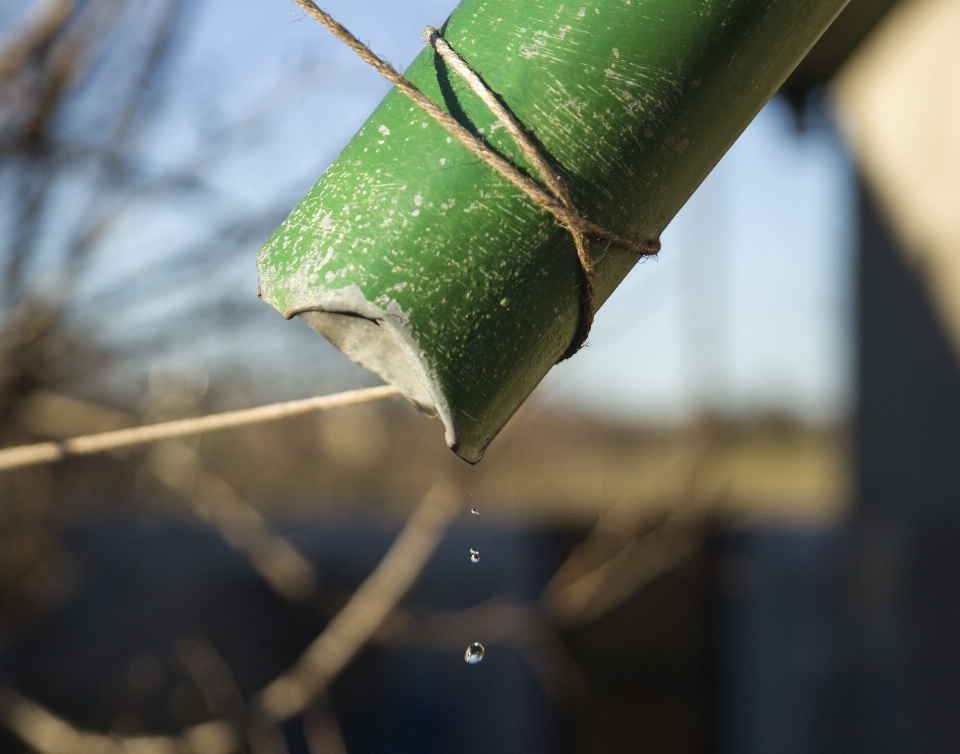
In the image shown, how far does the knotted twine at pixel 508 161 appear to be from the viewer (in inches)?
20.3

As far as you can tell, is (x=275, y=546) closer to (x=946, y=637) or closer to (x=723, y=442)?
(x=723, y=442)

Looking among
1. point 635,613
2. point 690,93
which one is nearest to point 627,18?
point 690,93

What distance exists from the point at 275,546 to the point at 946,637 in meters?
2.34

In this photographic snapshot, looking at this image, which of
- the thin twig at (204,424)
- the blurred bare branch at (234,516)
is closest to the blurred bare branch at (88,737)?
the blurred bare branch at (234,516)

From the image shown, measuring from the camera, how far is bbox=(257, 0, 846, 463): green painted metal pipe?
0.53m

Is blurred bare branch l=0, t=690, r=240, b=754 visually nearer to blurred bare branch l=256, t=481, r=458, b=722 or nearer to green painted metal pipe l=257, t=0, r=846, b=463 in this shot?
blurred bare branch l=256, t=481, r=458, b=722

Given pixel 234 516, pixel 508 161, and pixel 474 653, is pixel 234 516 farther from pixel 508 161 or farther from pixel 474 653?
pixel 508 161

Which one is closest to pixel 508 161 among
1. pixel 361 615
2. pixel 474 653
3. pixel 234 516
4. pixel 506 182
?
pixel 506 182

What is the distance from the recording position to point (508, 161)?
1.73 ft

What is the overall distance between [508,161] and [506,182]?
13mm

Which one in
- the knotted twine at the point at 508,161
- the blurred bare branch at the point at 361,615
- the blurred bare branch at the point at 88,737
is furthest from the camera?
the blurred bare branch at the point at 361,615

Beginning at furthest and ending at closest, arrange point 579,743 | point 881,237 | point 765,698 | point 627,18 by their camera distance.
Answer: point 765,698, point 881,237, point 579,743, point 627,18

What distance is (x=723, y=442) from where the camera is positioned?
310cm

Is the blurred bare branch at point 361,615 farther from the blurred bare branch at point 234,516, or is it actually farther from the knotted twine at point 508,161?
the knotted twine at point 508,161
